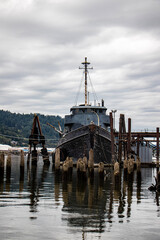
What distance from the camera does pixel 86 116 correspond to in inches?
2046

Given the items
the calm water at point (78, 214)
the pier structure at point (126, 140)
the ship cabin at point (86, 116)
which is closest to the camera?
the calm water at point (78, 214)

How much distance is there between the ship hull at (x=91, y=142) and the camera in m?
45.0

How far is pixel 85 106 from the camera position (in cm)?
5228

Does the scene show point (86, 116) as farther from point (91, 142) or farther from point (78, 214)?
point (78, 214)

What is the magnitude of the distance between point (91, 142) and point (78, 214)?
97.2ft

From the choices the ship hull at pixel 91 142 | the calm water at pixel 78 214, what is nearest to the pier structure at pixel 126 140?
the ship hull at pixel 91 142

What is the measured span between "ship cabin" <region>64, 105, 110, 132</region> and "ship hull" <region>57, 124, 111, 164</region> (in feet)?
14.6

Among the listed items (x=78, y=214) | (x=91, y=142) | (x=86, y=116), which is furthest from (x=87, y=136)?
(x=78, y=214)

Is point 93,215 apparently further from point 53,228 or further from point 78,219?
→ point 53,228

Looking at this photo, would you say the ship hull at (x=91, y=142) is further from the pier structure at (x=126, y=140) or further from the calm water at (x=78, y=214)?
the calm water at (x=78, y=214)

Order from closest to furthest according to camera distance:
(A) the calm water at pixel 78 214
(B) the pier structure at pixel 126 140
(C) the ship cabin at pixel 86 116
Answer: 1. (A) the calm water at pixel 78 214
2. (B) the pier structure at pixel 126 140
3. (C) the ship cabin at pixel 86 116

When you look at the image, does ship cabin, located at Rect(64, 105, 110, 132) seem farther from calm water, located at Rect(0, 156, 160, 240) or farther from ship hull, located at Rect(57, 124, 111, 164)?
calm water, located at Rect(0, 156, 160, 240)

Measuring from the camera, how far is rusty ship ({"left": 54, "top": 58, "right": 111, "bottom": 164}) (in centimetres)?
4516

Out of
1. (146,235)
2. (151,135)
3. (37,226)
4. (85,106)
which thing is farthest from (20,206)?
(151,135)
